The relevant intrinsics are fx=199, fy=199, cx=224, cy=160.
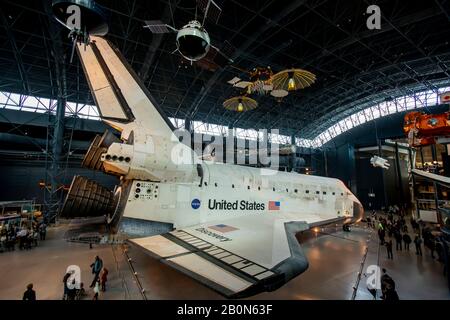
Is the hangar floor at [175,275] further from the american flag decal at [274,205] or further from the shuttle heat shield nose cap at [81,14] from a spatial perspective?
the shuttle heat shield nose cap at [81,14]

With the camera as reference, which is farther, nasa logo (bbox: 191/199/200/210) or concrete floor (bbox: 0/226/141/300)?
nasa logo (bbox: 191/199/200/210)

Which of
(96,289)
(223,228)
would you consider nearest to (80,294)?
(96,289)

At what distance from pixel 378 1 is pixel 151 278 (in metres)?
14.9

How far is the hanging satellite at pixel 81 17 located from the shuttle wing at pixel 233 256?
3998 mm

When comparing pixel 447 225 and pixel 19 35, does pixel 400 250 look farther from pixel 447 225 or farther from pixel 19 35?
pixel 19 35

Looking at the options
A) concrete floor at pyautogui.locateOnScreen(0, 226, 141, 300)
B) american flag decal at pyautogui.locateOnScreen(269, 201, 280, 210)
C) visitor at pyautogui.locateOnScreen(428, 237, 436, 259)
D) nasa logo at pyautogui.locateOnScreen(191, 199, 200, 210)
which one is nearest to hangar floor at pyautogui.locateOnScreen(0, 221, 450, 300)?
concrete floor at pyautogui.locateOnScreen(0, 226, 141, 300)

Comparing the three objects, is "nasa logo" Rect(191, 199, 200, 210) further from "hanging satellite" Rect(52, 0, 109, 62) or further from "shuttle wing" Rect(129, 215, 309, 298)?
"hanging satellite" Rect(52, 0, 109, 62)

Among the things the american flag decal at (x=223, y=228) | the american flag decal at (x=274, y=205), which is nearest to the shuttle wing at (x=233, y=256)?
the american flag decal at (x=223, y=228)

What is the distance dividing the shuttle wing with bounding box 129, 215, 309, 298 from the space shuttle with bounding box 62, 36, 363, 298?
0.02m

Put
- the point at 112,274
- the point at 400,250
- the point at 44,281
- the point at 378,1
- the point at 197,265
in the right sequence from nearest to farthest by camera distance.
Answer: the point at 197,265 < the point at 44,281 < the point at 112,274 < the point at 400,250 < the point at 378,1

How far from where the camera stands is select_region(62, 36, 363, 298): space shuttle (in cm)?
336

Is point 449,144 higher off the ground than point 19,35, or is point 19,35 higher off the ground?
point 19,35

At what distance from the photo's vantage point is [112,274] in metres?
5.31

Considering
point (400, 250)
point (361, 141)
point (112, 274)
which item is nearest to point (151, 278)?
point (112, 274)
